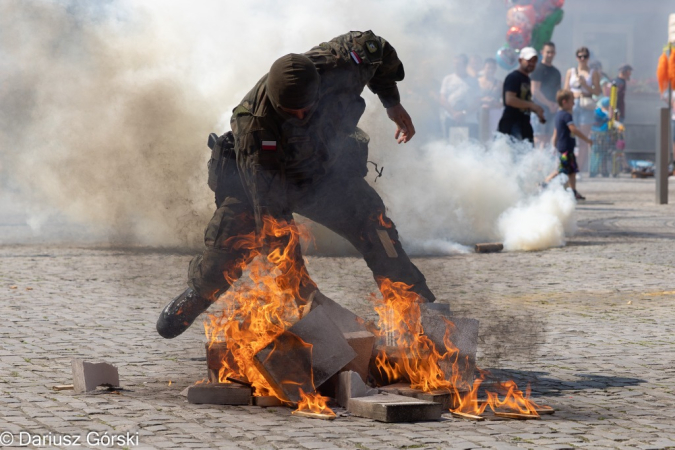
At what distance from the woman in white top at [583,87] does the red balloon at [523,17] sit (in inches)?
36.0

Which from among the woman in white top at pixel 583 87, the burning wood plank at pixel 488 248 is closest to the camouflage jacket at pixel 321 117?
the burning wood plank at pixel 488 248

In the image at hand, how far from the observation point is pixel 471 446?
3.91 m

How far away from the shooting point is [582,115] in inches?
771

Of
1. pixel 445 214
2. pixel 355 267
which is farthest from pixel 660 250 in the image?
pixel 355 267

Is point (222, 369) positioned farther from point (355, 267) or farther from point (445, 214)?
point (445, 214)

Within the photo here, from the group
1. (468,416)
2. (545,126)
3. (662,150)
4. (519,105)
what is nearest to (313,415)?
(468,416)

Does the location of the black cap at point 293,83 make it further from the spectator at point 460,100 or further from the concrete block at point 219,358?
the spectator at point 460,100

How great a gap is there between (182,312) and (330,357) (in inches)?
43.3

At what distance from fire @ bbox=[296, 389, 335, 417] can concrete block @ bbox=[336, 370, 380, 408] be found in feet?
0.24

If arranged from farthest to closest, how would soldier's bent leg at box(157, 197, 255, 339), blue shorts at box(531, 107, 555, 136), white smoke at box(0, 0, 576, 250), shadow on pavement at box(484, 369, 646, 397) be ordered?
blue shorts at box(531, 107, 555, 136)
white smoke at box(0, 0, 576, 250)
soldier's bent leg at box(157, 197, 255, 339)
shadow on pavement at box(484, 369, 646, 397)

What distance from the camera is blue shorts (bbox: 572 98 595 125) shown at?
19.5 metres

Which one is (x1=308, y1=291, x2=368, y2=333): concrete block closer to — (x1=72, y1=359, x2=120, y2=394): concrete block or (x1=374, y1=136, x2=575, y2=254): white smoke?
(x1=72, y1=359, x2=120, y2=394): concrete block

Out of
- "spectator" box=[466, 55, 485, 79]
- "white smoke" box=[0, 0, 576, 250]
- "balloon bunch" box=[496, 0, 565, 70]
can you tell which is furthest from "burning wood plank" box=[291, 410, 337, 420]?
"balloon bunch" box=[496, 0, 565, 70]

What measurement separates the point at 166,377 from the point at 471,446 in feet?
5.77
